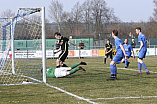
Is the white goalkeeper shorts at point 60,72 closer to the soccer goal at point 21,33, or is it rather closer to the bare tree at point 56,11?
the soccer goal at point 21,33

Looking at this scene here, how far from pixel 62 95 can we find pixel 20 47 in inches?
1110

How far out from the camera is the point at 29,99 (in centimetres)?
777

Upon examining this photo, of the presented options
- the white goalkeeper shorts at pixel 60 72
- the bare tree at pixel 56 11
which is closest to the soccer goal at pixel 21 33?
the white goalkeeper shorts at pixel 60 72

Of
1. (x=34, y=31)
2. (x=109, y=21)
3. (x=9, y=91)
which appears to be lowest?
(x=9, y=91)

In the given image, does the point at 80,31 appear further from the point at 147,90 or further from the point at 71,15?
the point at 147,90

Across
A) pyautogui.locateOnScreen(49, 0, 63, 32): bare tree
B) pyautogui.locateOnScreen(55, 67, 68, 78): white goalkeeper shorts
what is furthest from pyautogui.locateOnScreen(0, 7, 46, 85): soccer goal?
pyautogui.locateOnScreen(49, 0, 63, 32): bare tree

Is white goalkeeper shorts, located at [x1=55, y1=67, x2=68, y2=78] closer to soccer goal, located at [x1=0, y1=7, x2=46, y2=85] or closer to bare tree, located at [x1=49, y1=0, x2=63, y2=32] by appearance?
soccer goal, located at [x1=0, y1=7, x2=46, y2=85]

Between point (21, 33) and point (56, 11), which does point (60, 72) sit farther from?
point (56, 11)

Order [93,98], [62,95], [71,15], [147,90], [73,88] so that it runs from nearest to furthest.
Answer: [93,98] → [62,95] → [147,90] → [73,88] → [71,15]

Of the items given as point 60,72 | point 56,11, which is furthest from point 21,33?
point 56,11

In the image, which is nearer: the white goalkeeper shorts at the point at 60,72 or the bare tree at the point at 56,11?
the white goalkeeper shorts at the point at 60,72

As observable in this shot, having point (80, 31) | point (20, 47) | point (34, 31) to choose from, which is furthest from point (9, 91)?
point (80, 31)

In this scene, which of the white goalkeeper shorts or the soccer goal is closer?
the soccer goal

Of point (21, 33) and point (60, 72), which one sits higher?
point (21, 33)
